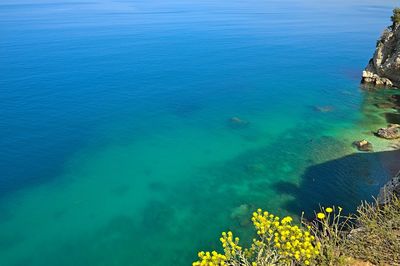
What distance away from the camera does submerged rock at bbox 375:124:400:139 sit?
138ft

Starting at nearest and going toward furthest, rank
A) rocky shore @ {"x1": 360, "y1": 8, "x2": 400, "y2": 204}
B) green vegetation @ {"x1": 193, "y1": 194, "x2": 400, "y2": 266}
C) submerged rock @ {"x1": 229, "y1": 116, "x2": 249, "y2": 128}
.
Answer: green vegetation @ {"x1": 193, "y1": 194, "x2": 400, "y2": 266} → submerged rock @ {"x1": 229, "y1": 116, "x2": 249, "y2": 128} → rocky shore @ {"x1": 360, "y1": 8, "x2": 400, "y2": 204}

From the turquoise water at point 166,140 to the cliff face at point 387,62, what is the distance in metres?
3.72

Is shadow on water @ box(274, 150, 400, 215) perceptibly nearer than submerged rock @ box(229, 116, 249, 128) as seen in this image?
Yes

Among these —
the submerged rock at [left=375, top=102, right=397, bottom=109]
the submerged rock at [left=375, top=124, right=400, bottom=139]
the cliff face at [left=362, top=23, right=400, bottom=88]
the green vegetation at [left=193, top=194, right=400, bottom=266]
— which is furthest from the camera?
the cliff face at [left=362, top=23, right=400, bottom=88]

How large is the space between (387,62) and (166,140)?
40017 millimetres

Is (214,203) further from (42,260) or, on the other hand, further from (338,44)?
(338,44)

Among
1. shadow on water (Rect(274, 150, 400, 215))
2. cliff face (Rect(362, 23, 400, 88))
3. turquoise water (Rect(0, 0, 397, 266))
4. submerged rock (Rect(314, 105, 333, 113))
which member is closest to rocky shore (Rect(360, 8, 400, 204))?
cliff face (Rect(362, 23, 400, 88))

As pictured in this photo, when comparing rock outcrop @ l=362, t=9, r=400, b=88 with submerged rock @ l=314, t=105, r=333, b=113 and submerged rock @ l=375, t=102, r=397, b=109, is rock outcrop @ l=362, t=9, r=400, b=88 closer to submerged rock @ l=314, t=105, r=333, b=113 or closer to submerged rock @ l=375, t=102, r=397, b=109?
submerged rock @ l=375, t=102, r=397, b=109

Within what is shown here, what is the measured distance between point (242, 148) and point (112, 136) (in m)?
16.9

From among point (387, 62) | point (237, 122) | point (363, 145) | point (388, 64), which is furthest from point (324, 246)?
point (387, 62)

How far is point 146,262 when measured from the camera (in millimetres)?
27031

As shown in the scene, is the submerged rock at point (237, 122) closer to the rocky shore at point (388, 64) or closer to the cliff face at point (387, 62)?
the rocky shore at point (388, 64)

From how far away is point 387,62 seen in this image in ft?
193

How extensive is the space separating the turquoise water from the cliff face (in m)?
3.72
